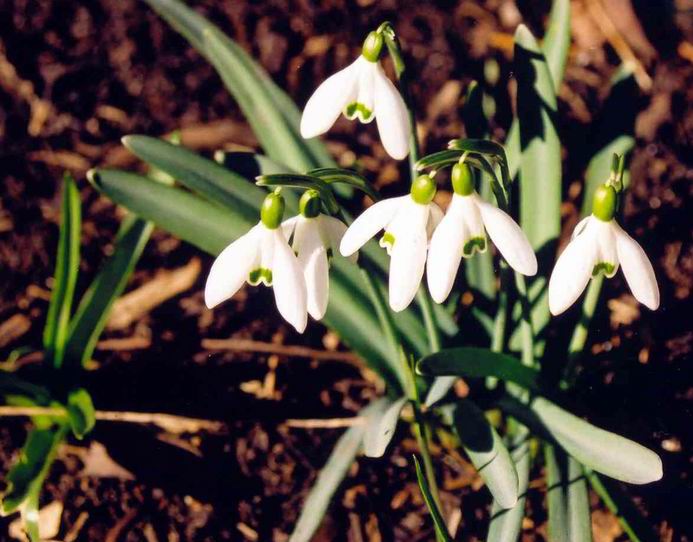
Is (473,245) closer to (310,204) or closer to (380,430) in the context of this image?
(310,204)

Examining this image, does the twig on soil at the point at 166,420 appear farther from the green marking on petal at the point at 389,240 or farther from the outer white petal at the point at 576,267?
the outer white petal at the point at 576,267

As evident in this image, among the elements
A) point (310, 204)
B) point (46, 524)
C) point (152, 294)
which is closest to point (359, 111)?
point (310, 204)

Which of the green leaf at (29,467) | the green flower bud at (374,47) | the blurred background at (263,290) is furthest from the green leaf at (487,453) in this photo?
the green leaf at (29,467)

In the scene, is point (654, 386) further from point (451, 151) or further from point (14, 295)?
point (14, 295)

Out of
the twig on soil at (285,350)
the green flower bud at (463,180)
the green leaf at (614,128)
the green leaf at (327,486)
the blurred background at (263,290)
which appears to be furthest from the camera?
the twig on soil at (285,350)

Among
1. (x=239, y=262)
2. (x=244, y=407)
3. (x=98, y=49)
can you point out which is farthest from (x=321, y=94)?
(x=98, y=49)
